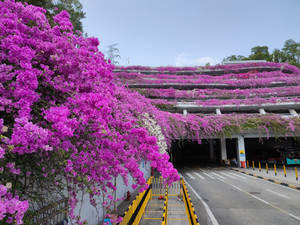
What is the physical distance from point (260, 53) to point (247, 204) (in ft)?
218

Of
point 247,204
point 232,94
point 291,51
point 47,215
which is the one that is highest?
point 291,51

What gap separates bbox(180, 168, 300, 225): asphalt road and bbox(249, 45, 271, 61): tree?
58.9 metres

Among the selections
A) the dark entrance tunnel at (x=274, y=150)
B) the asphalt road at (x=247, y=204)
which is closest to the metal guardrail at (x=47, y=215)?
the asphalt road at (x=247, y=204)

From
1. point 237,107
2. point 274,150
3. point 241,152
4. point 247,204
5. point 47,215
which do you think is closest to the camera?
point 47,215

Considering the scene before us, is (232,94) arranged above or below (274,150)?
above

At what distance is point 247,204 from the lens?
394 inches

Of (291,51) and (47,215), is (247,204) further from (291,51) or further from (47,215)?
(291,51)

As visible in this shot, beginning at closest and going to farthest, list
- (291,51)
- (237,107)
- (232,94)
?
(237,107) → (232,94) → (291,51)

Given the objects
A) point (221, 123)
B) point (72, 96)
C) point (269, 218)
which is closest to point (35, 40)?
point (72, 96)

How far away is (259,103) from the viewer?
97.9 feet

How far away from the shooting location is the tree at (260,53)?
204 ft

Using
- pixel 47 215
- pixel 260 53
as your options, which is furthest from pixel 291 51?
pixel 47 215

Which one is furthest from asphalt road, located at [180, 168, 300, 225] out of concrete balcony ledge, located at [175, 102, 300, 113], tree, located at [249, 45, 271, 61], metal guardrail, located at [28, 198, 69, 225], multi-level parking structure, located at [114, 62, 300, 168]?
tree, located at [249, 45, 271, 61]

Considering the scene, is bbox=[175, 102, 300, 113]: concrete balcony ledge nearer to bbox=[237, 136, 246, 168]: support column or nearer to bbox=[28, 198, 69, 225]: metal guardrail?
bbox=[237, 136, 246, 168]: support column
